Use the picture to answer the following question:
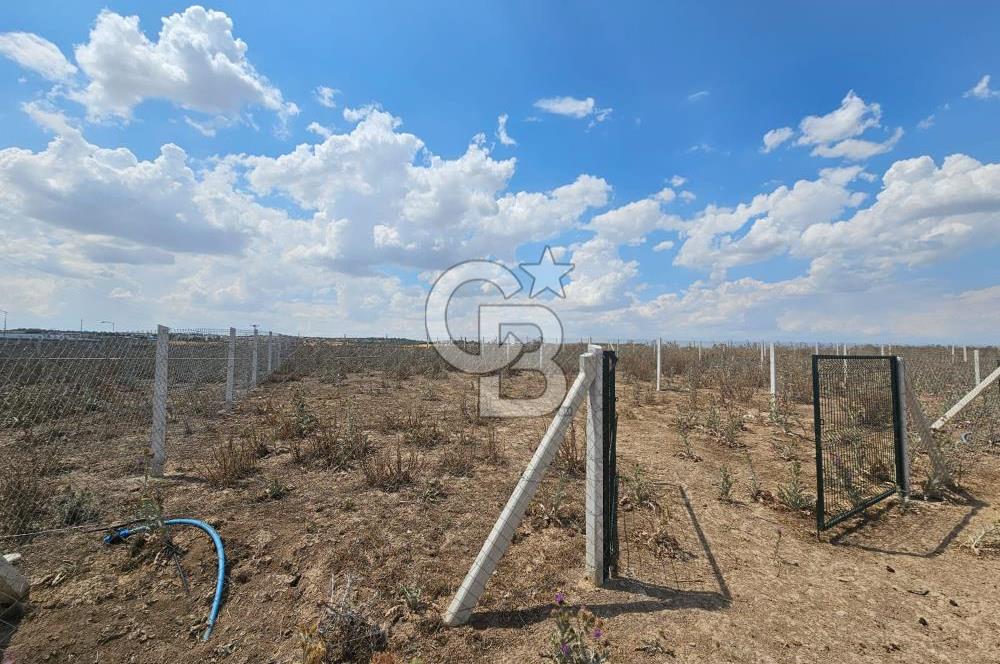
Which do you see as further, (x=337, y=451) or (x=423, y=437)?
(x=423, y=437)

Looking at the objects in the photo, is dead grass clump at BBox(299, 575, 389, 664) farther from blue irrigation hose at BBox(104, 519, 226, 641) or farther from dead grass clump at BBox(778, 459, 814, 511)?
dead grass clump at BBox(778, 459, 814, 511)

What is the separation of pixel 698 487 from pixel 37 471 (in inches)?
311

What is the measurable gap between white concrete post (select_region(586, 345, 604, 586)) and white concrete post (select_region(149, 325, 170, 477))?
553 centimetres

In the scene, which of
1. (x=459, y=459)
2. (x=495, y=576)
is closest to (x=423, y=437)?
(x=459, y=459)

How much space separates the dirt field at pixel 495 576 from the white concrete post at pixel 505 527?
6.3 inches

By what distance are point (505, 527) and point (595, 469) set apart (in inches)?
28.9

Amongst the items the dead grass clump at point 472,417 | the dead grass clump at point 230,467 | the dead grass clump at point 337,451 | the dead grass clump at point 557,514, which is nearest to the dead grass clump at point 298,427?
the dead grass clump at point 337,451

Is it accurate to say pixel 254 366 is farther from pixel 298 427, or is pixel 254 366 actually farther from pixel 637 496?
pixel 637 496

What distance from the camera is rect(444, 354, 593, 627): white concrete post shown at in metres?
2.62

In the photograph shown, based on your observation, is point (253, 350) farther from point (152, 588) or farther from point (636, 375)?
point (636, 375)

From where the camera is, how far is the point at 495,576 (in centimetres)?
320

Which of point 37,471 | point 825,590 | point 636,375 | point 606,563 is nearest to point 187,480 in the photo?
point 37,471

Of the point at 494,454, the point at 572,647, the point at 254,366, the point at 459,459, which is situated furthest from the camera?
the point at 254,366

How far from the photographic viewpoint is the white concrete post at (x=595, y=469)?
287 centimetres
